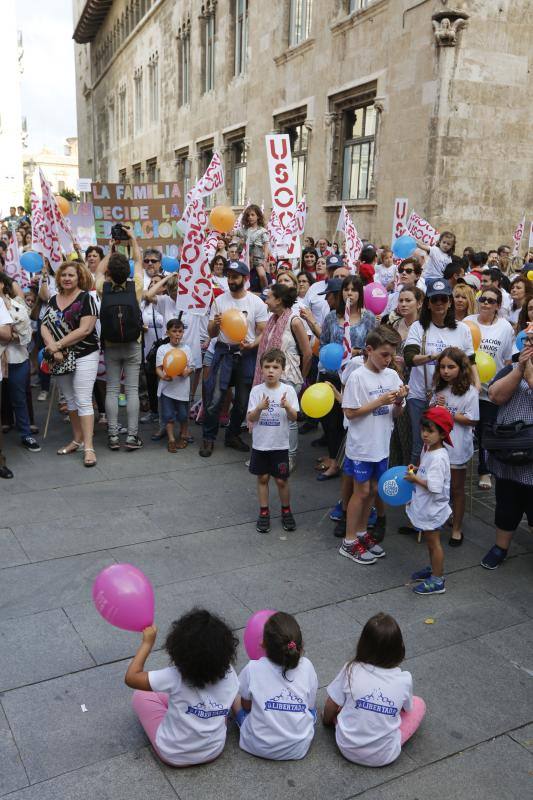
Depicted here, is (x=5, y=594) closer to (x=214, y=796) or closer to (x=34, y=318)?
(x=214, y=796)

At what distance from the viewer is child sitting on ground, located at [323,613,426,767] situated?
9.41 ft

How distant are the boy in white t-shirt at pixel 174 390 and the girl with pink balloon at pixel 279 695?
4263 millimetres

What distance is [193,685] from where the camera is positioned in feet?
8.96

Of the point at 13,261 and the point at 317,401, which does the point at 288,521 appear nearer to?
the point at 317,401

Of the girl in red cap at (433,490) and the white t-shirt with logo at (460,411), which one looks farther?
the white t-shirt with logo at (460,411)

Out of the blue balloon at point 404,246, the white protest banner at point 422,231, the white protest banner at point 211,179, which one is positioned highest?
the white protest banner at point 211,179

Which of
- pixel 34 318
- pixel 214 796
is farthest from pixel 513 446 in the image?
pixel 34 318

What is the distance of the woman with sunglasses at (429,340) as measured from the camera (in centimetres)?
515

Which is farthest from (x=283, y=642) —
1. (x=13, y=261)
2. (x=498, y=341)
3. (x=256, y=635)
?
(x=13, y=261)

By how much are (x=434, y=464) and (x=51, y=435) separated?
4.65m

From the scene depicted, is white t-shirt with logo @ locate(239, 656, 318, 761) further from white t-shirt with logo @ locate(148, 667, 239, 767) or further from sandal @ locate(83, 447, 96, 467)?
sandal @ locate(83, 447, 96, 467)

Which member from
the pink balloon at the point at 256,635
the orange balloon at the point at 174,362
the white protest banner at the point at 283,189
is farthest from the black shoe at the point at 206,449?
the pink balloon at the point at 256,635

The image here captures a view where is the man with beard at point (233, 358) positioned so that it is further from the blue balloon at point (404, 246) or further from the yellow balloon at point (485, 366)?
the blue balloon at point (404, 246)

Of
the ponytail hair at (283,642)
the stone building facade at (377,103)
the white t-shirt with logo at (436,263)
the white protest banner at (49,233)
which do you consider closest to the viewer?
the ponytail hair at (283,642)
